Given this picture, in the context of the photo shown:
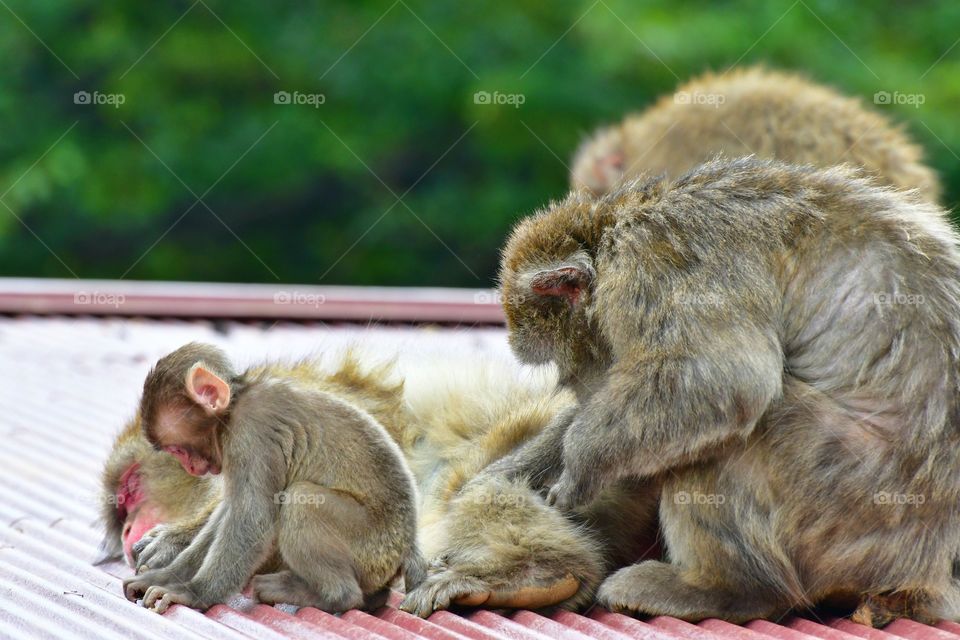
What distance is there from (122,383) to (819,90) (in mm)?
5593

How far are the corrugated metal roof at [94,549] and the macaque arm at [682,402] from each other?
0.54 meters

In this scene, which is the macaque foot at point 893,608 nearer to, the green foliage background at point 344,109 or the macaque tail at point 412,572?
the macaque tail at point 412,572

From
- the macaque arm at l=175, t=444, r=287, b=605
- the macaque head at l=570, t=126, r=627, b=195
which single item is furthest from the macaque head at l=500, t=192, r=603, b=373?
the macaque head at l=570, t=126, r=627, b=195

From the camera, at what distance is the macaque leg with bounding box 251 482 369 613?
4.01m

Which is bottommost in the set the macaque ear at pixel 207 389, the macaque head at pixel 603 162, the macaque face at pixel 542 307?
the macaque ear at pixel 207 389

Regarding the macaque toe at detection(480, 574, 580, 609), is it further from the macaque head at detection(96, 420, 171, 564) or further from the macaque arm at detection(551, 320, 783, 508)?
the macaque head at detection(96, 420, 171, 564)

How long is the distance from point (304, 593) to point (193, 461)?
1.94 ft

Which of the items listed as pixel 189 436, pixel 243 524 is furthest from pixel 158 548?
pixel 243 524

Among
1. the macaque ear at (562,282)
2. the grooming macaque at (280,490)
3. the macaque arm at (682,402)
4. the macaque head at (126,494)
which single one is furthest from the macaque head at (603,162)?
the grooming macaque at (280,490)

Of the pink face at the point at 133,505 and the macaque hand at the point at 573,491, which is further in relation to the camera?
the pink face at the point at 133,505

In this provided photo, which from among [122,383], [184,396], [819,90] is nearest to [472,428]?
[184,396]

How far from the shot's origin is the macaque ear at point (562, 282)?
14.6ft

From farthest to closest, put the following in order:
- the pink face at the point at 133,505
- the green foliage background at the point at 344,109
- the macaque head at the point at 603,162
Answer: the green foliage background at the point at 344,109
the macaque head at the point at 603,162
the pink face at the point at 133,505

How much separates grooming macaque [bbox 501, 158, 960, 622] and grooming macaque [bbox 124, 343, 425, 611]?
638 millimetres
